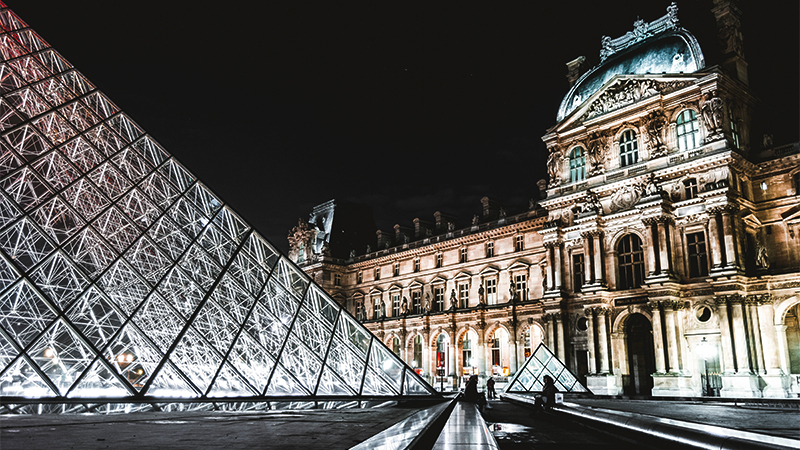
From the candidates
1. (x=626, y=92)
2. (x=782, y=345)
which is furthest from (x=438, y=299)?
(x=782, y=345)

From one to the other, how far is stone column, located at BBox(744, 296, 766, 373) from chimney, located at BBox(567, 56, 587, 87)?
57.6 ft

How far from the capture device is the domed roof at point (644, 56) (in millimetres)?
29688

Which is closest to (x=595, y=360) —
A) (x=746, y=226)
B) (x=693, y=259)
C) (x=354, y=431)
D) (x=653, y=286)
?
(x=653, y=286)

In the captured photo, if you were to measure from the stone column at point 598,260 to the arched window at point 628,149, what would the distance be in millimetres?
4166

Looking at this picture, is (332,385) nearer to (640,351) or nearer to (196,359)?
(196,359)

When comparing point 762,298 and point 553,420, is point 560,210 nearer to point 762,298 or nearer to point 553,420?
point 762,298

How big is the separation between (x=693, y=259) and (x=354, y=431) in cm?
2553

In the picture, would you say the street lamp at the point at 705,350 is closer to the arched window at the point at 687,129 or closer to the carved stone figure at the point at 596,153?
the arched window at the point at 687,129

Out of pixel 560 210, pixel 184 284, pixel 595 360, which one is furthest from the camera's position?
pixel 560 210

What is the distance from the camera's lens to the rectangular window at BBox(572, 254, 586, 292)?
3199cm

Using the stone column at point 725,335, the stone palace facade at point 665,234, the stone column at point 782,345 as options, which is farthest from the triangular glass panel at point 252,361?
the stone column at point 782,345

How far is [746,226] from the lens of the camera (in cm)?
2727

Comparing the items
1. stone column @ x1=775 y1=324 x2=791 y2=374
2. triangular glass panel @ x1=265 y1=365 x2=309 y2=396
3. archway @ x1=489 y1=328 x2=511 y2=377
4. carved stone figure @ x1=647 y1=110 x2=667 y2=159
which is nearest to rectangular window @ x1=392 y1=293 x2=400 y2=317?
archway @ x1=489 y1=328 x2=511 y2=377

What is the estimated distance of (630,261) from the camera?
30547 mm
